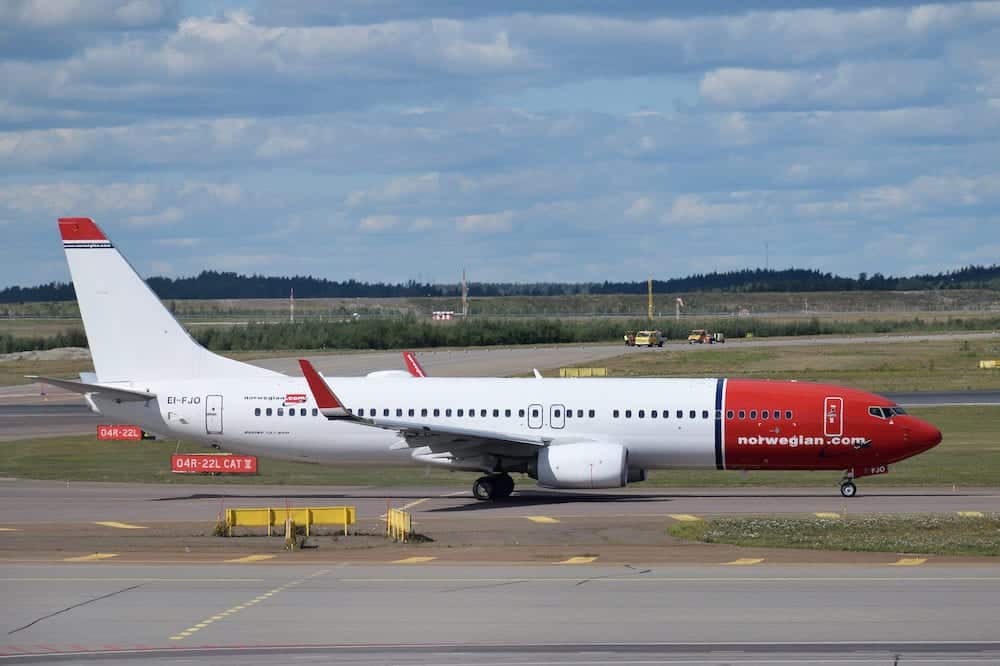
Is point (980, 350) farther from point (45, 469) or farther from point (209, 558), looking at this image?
point (209, 558)

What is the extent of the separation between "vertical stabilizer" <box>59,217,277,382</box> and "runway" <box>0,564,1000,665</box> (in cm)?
1470

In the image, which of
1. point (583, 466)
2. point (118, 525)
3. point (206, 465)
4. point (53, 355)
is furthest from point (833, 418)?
point (53, 355)

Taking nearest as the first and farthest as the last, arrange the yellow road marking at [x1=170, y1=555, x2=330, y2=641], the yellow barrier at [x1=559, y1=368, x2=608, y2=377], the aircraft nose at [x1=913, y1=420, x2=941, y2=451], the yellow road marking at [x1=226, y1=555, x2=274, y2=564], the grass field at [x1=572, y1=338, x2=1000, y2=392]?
the yellow road marking at [x1=170, y1=555, x2=330, y2=641]
the yellow road marking at [x1=226, y1=555, x2=274, y2=564]
the aircraft nose at [x1=913, y1=420, x2=941, y2=451]
the grass field at [x1=572, y1=338, x2=1000, y2=392]
the yellow barrier at [x1=559, y1=368, x2=608, y2=377]

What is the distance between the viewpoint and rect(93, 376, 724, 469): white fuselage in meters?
42.6

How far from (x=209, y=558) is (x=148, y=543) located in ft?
9.04

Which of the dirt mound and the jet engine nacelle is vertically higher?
the dirt mound

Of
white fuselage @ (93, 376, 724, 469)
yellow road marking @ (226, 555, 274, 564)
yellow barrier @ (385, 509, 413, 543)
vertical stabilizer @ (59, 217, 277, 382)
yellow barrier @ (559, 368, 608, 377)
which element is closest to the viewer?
yellow road marking @ (226, 555, 274, 564)

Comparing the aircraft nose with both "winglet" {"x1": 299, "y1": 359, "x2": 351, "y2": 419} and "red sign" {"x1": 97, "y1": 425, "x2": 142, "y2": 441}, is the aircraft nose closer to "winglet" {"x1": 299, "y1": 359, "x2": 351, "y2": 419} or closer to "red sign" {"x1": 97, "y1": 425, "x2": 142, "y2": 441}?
"winglet" {"x1": 299, "y1": 359, "x2": 351, "y2": 419}

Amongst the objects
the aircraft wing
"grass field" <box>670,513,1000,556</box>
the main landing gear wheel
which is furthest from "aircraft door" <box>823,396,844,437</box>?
the main landing gear wheel

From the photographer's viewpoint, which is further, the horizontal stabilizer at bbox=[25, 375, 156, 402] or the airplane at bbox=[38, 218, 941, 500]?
the horizontal stabilizer at bbox=[25, 375, 156, 402]

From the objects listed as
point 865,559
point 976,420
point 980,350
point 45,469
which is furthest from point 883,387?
point 865,559

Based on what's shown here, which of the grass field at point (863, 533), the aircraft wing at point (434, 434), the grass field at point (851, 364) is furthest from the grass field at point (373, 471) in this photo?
the grass field at point (851, 364)

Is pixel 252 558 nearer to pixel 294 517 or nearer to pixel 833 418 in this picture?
pixel 294 517

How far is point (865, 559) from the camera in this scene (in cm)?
3062
